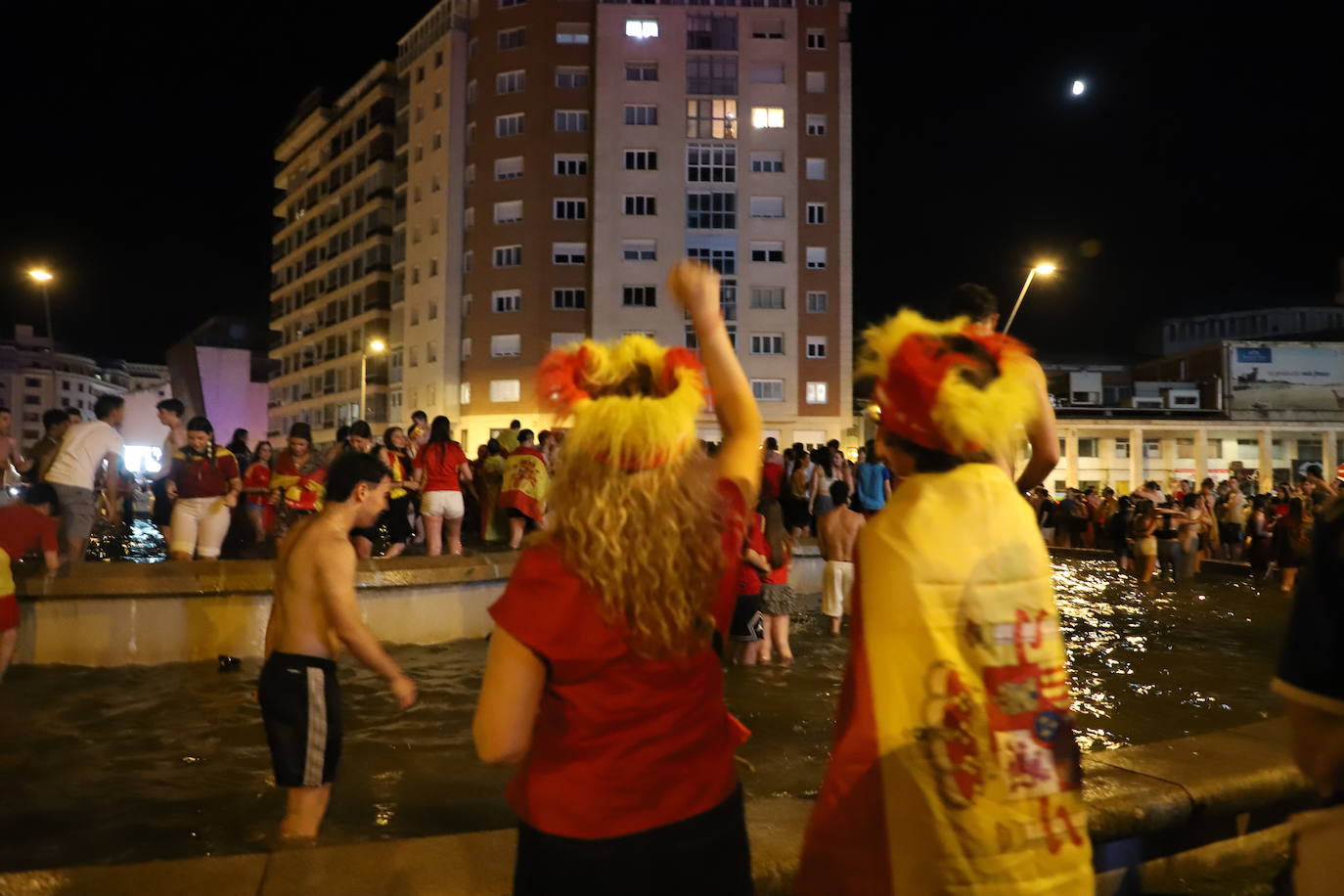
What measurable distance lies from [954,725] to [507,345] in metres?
55.1

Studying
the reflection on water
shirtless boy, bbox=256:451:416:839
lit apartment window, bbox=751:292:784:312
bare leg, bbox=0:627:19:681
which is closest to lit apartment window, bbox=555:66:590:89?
lit apartment window, bbox=751:292:784:312

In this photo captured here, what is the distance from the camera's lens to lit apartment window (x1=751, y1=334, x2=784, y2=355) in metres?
54.5

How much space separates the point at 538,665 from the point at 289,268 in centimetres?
8890

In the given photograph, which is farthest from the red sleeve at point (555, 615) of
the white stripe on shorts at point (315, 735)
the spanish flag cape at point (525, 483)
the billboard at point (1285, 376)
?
the billboard at point (1285, 376)

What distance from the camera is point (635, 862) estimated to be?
1.99 meters

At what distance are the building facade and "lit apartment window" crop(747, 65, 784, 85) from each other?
0.38 ft

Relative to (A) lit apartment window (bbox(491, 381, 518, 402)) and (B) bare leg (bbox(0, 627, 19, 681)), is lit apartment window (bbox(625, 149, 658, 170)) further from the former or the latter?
(B) bare leg (bbox(0, 627, 19, 681))

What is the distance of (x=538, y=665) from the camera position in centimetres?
196

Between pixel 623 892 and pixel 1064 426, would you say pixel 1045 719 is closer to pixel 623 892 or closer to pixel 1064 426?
pixel 623 892

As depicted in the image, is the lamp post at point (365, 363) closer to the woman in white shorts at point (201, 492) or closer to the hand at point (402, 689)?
the woman in white shorts at point (201, 492)

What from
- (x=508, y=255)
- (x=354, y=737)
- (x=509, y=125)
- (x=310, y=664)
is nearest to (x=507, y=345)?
(x=508, y=255)

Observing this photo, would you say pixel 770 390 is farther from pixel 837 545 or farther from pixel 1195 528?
pixel 837 545

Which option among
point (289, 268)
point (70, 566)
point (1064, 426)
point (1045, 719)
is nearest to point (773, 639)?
point (70, 566)

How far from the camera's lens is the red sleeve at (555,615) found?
6.31 feet
